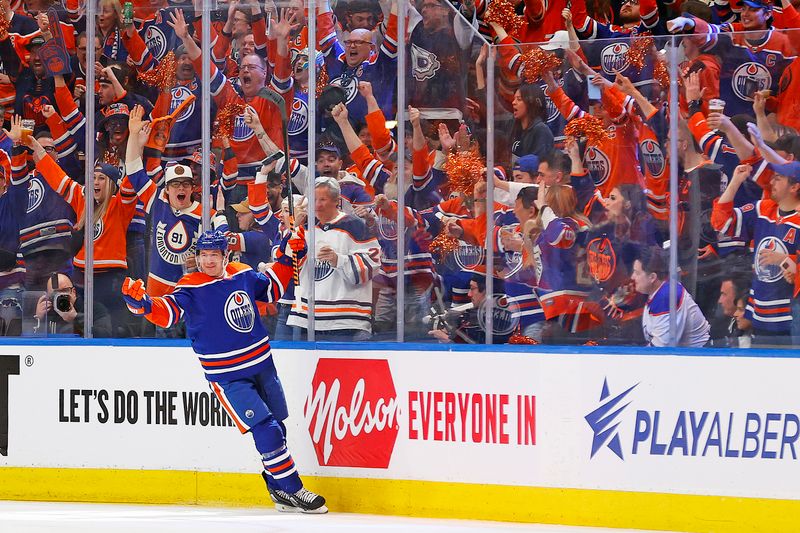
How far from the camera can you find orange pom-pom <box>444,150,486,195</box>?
5.62 meters

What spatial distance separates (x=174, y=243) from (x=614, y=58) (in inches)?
92.4

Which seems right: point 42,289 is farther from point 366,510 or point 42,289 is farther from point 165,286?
point 366,510

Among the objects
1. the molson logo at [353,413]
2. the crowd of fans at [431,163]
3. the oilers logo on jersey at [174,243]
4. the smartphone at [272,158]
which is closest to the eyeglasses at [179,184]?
the crowd of fans at [431,163]

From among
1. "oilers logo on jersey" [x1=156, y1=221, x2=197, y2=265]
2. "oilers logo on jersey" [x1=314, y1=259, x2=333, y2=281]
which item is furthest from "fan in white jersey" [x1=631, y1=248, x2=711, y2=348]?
"oilers logo on jersey" [x1=156, y1=221, x2=197, y2=265]

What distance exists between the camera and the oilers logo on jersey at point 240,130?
600 cm

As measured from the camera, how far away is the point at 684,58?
522 centimetres

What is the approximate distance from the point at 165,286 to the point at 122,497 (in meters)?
1.06

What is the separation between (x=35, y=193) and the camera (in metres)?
6.18

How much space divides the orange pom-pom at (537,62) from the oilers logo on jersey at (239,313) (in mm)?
1658

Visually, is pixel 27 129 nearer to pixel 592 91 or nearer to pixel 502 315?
pixel 502 315

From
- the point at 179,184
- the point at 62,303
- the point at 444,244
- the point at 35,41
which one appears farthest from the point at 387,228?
the point at 35,41

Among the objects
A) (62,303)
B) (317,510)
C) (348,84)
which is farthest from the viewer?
(62,303)

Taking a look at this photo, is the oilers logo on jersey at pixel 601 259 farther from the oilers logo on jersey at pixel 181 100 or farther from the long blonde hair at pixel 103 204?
the long blonde hair at pixel 103 204

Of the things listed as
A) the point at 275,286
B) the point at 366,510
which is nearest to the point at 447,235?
the point at 275,286
